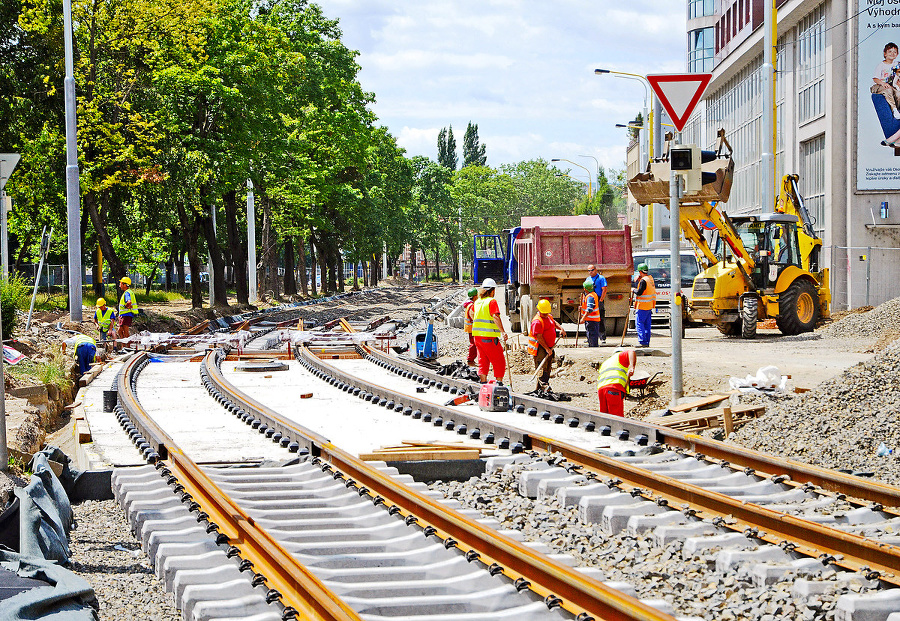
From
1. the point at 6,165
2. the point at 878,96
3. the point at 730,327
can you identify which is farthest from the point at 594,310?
the point at 878,96

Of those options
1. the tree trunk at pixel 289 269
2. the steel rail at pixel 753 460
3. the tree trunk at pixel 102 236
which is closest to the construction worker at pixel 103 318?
the tree trunk at pixel 102 236

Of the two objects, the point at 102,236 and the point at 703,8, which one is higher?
the point at 703,8

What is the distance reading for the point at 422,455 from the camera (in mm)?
9633

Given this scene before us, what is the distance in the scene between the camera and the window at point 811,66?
136ft

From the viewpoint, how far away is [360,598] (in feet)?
Answer: 18.4

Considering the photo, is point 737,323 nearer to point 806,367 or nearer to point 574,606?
point 806,367

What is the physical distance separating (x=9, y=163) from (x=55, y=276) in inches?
2240

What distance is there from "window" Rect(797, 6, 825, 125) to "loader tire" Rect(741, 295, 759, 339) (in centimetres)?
2045

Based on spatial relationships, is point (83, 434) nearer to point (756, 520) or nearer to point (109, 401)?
point (109, 401)

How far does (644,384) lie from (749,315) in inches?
370

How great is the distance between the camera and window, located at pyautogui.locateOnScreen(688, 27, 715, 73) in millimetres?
68688

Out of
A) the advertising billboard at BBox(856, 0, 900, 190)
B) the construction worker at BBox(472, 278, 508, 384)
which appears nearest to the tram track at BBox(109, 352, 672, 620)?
the construction worker at BBox(472, 278, 508, 384)

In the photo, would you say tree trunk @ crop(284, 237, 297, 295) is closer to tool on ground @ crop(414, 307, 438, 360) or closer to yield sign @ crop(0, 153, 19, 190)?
tool on ground @ crop(414, 307, 438, 360)

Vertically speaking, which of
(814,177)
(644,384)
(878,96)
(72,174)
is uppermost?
(878,96)
